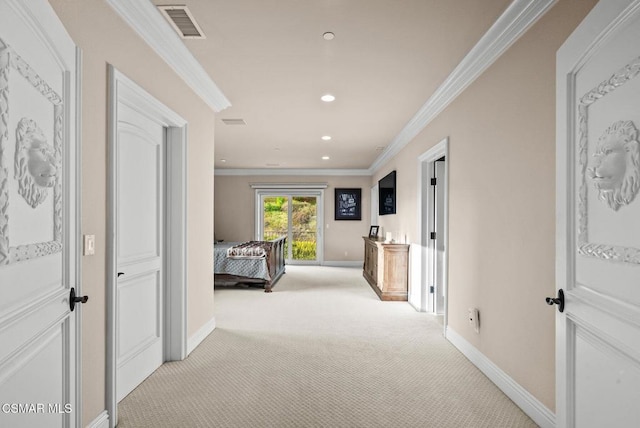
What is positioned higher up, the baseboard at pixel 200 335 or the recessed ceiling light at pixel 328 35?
the recessed ceiling light at pixel 328 35

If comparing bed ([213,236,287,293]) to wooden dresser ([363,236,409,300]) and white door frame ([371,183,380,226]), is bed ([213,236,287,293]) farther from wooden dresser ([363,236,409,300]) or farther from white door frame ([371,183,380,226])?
white door frame ([371,183,380,226])

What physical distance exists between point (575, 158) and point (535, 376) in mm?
1383

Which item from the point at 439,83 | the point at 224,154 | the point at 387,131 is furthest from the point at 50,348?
the point at 224,154

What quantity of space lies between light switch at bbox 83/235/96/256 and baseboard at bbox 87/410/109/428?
859mm

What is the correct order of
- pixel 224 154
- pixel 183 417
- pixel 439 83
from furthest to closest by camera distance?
pixel 224 154 → pixel 439 83 → pixel 183 417

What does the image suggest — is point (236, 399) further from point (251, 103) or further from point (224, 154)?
point (224, 154)

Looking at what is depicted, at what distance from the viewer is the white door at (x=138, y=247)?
7.98 ft

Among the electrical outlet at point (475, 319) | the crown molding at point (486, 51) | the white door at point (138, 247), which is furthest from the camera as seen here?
the electrical outlet at point (475, 319)

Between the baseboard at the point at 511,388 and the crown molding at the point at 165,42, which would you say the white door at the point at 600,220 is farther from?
the crown molding at the point at 165,42

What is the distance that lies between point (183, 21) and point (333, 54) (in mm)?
1112

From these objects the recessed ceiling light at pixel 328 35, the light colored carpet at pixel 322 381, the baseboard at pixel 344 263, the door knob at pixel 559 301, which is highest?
the recessed ceiling light at pixel 328 35

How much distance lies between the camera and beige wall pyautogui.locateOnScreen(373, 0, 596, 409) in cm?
209

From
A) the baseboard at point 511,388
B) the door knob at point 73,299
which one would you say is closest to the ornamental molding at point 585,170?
the baseboard at point 511,388

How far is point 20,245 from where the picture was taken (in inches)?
48.8
